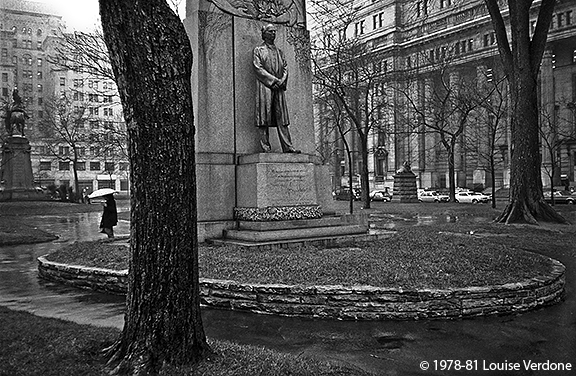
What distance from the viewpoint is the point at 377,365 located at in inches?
215

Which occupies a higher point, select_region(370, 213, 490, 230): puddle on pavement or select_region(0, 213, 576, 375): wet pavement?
select_region(0, 213, 576, 375): wet pavement

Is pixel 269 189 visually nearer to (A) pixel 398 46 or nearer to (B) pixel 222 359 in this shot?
(B) pixel 222 359

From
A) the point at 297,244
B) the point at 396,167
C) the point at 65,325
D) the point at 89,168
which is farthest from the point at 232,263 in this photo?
the point at 89,168

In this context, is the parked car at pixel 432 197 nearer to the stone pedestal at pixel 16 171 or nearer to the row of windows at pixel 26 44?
the stone pedestal at pixel 16 171

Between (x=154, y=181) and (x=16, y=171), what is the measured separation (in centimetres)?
4055

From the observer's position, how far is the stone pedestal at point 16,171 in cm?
3988

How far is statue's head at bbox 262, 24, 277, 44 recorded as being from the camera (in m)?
12.7

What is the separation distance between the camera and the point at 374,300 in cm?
732

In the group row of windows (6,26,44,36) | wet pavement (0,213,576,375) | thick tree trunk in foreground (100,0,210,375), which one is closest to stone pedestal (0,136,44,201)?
row of windows (6,26,44,36)

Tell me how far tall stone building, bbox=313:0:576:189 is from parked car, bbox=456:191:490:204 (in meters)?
3.96

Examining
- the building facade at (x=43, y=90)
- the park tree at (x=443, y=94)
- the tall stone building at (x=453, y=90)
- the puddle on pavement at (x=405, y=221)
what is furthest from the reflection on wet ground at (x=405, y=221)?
the building facade at (x=43, y=90)

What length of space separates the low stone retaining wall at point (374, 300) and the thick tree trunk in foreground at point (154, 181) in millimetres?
2833

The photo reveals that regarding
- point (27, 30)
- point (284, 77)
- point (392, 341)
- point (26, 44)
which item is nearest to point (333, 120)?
point (27, 30)

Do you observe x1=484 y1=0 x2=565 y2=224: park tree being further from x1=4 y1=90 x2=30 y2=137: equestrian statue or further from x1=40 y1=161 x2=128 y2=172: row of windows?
x1=40 y1=161 x2=128 y2=172: row of windows
